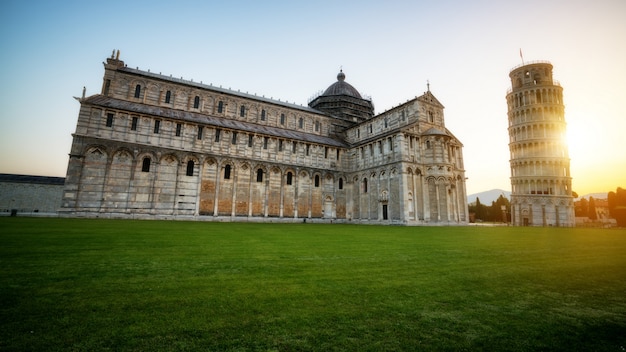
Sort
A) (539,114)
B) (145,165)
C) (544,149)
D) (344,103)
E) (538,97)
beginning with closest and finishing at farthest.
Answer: (145,165)
(544,149)
(539,114)
(538,97)
(344,103)

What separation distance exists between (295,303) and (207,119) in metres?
34.0

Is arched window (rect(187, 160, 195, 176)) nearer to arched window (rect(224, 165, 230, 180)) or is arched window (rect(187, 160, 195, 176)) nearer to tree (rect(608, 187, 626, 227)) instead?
arched window (rect(224, 165, 230, 180))

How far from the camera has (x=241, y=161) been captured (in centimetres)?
3359

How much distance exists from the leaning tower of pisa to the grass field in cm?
4702

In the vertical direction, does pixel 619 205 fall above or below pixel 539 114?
below

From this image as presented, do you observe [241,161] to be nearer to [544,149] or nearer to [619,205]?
[544,149]

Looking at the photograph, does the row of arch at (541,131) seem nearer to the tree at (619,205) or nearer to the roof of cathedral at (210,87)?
the tree at (619,205)

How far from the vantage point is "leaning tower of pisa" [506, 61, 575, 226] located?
45250 mm

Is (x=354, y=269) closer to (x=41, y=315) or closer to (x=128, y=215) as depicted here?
(x=41, y=315)

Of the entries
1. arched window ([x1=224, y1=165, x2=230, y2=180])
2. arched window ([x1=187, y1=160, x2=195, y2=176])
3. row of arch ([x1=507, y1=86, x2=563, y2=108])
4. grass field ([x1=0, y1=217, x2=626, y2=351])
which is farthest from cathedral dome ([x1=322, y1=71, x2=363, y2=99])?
grass field ([x1=0, y1=217, x2=626, y2=351])

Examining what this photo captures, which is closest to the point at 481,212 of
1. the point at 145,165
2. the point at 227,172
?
the point at 227,172

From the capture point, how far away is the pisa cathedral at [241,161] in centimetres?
2762

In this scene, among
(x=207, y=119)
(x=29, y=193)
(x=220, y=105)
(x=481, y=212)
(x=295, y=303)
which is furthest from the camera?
(x=481, y=212)

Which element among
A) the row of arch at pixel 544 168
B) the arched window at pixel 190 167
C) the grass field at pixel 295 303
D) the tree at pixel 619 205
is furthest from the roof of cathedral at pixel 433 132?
the tree at pixel 619 205
